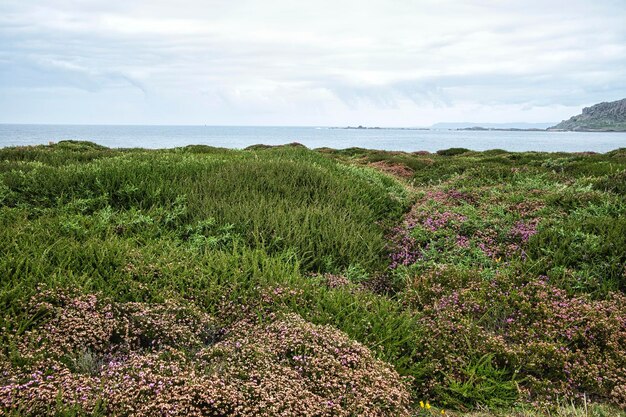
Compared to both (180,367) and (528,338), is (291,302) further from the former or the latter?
(528,338)

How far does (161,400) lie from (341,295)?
2607mm

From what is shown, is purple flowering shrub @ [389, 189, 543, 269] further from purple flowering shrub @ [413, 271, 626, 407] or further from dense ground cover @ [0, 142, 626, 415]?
purple flowering shrub @ [413, 271, 626, 407]

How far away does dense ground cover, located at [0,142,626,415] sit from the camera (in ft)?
12.4

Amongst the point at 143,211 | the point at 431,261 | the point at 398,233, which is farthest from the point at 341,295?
the point at 143,211

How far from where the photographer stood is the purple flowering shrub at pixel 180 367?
3416mm

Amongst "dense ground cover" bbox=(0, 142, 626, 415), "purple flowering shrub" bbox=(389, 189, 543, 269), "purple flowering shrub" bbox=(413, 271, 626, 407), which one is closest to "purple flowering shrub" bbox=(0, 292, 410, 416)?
"dense ground cover" bbox=(0, 142, 626, 415)

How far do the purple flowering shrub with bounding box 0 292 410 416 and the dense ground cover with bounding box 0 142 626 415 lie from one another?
0.06ft

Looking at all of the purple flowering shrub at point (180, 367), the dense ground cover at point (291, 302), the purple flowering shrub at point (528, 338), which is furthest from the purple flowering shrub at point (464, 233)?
the purple flowering shrub at point (180, 367)

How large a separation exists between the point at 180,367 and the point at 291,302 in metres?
1.59

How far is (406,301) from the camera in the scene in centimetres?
616

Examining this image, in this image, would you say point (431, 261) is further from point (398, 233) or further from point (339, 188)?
point (339, 188)

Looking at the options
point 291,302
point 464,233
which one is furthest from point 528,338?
point 464,233

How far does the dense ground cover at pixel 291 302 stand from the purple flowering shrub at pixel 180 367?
0.8 inches

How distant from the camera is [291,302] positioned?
524 centimetres
